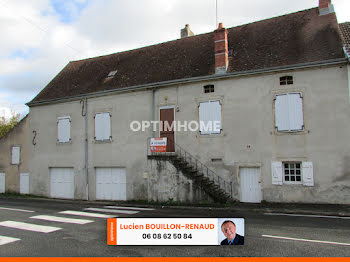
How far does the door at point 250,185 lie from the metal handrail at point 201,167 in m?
0.65

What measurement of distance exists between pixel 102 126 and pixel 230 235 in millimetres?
12388

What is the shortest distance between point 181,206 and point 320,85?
8143 mm

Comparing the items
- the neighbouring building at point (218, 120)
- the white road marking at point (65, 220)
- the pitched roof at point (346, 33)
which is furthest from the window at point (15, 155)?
the pitched roof at point (346, 33)

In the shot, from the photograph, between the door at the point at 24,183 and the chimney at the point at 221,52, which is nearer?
the chimney at the point at 221,52

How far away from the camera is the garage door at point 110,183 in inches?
669

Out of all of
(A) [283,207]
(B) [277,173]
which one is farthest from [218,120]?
(A) [283,207]

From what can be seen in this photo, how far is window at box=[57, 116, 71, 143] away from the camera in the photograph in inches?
742

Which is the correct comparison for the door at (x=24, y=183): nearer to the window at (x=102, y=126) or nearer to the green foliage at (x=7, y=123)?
the window at (x=102, y=126)

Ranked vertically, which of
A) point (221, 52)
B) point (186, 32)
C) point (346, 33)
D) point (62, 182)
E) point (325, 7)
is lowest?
point (62, 182)

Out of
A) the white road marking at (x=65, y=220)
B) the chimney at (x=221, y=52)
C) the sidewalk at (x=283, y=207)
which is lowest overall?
the sidewalk at (x=283, y=207)

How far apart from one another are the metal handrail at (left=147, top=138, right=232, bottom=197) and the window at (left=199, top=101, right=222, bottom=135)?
1.45 m

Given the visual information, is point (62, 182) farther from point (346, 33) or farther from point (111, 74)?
point (346, 33)

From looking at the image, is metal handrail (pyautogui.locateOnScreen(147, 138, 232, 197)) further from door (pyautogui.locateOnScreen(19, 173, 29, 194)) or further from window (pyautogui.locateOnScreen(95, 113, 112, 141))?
door (pyautogui.locateOnScreen(19, 173, 29, 194))

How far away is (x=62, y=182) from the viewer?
18.9 m
